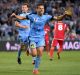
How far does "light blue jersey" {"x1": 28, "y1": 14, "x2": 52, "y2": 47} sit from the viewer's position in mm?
14479

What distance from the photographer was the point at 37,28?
48.3 feet

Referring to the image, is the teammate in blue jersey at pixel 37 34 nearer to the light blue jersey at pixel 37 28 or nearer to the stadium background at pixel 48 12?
the light blue jersey at pixel 37 28

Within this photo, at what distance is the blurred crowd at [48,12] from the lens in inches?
1128

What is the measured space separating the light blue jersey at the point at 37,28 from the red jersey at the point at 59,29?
7.67 meters

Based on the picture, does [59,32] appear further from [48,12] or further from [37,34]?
[37,34]

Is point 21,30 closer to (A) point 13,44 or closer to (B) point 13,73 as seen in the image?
(B) point 13,73

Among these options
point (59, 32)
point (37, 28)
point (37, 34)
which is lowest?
point (59, 32)

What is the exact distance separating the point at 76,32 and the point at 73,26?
46 centimetres

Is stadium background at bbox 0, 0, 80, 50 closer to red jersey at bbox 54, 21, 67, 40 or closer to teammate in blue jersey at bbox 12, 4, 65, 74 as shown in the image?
red jersey at bbox 54, 21, 67, 40

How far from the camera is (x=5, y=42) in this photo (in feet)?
91.8

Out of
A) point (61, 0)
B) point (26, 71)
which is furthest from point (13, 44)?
point (26, 71)

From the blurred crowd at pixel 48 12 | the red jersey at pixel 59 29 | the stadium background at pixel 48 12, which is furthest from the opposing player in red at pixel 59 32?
the blurred crowd at pixel 48 12

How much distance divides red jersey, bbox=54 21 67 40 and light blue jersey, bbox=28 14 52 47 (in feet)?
25.2

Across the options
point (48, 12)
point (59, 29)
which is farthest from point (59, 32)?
point (48, 12)
